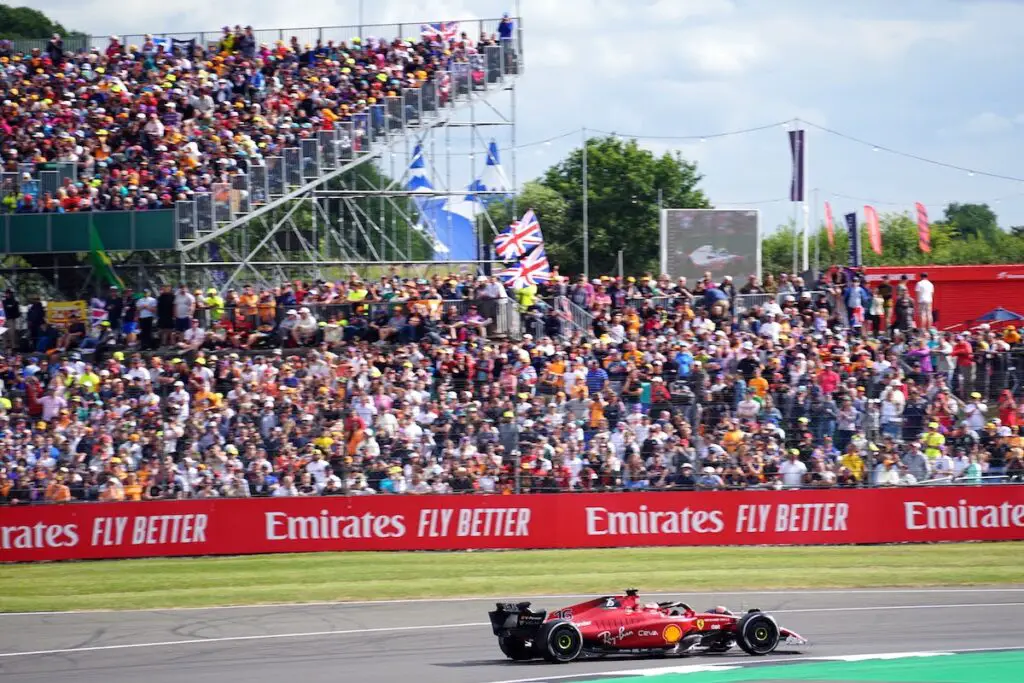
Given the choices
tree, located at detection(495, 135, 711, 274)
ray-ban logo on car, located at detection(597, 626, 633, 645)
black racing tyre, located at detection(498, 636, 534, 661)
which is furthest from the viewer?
tree, located at detection(495, 135, 711, 274)

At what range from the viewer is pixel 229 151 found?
33562 mm

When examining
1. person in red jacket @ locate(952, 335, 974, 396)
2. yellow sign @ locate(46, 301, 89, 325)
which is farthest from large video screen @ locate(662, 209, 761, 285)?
yellow sign @ locate(46, 301, 89, 325)

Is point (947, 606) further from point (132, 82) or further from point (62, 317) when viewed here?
point (132, 82)

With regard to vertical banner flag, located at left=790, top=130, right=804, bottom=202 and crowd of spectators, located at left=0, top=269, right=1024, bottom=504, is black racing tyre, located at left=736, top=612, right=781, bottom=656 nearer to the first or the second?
crowd of spectators, located at left=0, top=269, right=1024, bottom=504

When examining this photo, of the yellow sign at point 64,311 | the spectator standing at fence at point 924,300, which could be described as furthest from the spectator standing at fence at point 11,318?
the spectator standing at fence at point 924,300

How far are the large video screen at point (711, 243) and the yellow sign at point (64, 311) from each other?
14274 mm

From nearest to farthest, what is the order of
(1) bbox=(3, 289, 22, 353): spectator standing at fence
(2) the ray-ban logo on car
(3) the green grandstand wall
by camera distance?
(2) the ray-ban logo on car
(1) bbox=(3, 289, 22, 353): spectator standing at fence
(3) the green grandstand wall

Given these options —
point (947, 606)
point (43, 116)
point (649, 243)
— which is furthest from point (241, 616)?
point (649, 243)

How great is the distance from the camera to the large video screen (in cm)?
3534

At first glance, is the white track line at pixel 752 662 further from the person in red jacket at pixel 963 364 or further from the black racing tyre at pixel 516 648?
the person in red jacket at pixel 963 364

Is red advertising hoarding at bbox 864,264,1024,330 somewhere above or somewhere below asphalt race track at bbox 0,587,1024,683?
above

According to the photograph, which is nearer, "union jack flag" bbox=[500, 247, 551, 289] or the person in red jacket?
the person in red jacket

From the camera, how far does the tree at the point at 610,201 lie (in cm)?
7769

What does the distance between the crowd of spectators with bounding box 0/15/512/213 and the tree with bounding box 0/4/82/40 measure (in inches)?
2819
